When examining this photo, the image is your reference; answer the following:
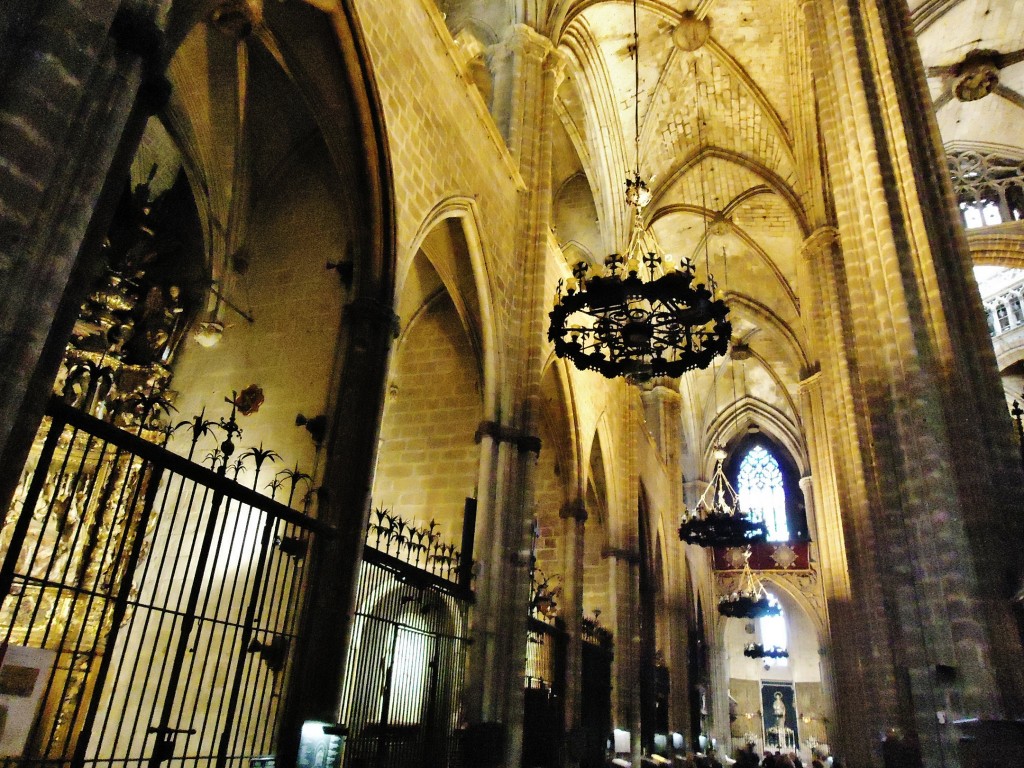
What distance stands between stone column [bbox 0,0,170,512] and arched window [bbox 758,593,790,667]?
31.5m

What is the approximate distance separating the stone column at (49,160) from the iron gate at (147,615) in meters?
0.66

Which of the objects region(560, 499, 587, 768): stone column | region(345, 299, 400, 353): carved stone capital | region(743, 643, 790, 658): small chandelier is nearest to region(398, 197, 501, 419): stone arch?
region(345, 299, 400, 353): carved stone capital

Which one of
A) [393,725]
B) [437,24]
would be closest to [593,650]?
[393,725]

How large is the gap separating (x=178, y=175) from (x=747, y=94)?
13.0 metres

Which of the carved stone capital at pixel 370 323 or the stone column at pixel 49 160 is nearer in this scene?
the stone column at pixel 49 160

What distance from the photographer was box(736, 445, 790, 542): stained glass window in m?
32.6

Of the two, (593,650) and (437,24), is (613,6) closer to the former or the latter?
(437,24)

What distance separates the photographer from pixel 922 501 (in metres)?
6.85

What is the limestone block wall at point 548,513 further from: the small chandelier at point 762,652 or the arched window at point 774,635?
the arched window at point 774,635

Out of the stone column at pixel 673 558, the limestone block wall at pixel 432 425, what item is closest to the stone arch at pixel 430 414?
the limestone block wall at pixel 432 425

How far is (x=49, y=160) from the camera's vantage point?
3283mm

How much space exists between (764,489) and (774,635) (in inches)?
241

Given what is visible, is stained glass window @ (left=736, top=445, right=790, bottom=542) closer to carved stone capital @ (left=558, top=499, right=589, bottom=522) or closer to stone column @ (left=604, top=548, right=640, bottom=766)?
stone column @ (left=604, top=548, right=640, bottom=766)

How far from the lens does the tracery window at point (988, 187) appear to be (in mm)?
18156
